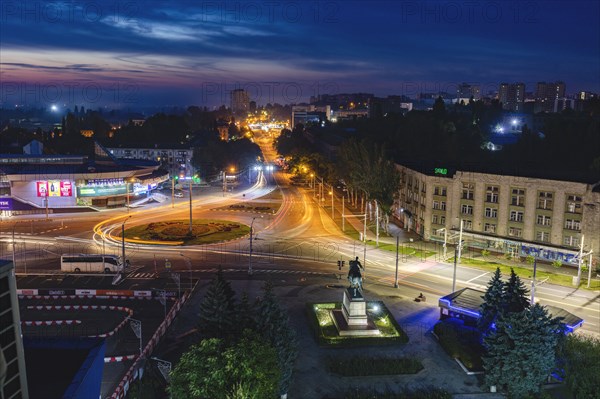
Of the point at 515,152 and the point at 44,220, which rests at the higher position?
the point at 515,152

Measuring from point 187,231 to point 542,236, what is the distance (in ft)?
164

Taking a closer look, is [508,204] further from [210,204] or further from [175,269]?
[210,204]

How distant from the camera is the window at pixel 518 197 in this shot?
7069 centimetres

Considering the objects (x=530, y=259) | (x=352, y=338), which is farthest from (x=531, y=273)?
(x=352, y=338)

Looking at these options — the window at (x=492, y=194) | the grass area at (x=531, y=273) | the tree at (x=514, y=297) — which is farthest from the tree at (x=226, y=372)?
the window at (x=492, y=194)

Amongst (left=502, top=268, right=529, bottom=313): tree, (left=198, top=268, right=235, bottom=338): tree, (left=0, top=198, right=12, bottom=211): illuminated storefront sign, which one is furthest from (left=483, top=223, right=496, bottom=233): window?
(left=0, top=198, right=12, bottom=211): illuminated storefront sign

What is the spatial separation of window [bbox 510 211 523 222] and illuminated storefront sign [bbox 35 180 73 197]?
78.2m

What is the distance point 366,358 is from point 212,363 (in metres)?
14.2

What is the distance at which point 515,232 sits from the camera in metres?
71.5

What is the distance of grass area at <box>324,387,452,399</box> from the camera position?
110 feet

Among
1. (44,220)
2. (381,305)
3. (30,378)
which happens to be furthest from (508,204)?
(44,220)

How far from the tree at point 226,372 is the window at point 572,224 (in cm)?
5101

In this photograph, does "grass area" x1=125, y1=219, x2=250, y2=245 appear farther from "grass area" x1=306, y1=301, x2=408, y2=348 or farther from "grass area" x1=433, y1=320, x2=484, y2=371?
"grass area" x1=433, y1=320, x2=484, y2=371

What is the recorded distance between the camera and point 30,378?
2355 cm
